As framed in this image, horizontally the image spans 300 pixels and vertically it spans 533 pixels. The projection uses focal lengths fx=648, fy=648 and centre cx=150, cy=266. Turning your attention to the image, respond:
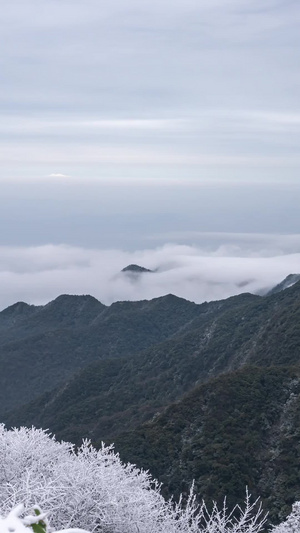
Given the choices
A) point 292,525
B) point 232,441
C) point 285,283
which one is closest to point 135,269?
point 285,283

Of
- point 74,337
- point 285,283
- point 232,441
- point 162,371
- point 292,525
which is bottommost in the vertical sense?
point 292,525

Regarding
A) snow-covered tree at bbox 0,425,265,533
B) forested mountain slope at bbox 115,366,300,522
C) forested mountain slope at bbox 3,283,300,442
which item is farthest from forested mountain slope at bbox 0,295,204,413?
snow-covered tree at bbox 0,425,265,533

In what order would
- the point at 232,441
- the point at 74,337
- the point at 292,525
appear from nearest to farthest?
the point at 292,525
the point at 232,441
the point at 74,337

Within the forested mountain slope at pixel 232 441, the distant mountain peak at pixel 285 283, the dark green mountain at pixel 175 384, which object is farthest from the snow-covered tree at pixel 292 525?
the distant mountain peak at pixel 285 283

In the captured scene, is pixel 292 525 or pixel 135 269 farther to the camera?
pixel 135 269

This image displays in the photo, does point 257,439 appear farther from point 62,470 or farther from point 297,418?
point 62,470

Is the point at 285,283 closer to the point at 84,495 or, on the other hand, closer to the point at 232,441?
the point at 232,441

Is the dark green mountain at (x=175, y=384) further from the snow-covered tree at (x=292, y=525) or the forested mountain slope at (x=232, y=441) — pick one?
the snow-covered tree at (x=292, y=525)

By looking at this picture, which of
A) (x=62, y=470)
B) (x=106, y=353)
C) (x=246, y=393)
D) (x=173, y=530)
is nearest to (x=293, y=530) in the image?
(x=173, y=530)

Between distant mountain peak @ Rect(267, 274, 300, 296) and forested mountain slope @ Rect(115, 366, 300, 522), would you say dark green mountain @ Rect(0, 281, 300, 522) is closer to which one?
forested mountain slope @ Rect(115, 366, 300, 522)
